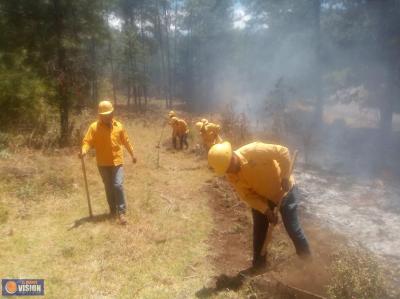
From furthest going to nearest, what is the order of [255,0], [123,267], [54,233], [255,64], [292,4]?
[255,64] < [255,0] < [292,4] < [54,233] < [123,267]

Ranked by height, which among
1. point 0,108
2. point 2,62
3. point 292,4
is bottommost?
point 0,108

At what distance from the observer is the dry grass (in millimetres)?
4250

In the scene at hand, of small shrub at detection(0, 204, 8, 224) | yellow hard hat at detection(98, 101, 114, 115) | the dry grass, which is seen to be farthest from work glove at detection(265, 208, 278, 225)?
small shrub at detection(0, 204, 8, 224)

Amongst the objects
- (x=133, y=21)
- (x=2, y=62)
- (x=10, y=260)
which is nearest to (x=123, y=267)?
(x=10, y=260)

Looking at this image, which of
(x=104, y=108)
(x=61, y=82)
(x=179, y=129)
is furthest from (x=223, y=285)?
(x=61, y=82)

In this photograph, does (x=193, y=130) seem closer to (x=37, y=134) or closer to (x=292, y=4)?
(x=37, y=134)

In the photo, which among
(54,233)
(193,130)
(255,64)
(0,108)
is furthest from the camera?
(255,64)

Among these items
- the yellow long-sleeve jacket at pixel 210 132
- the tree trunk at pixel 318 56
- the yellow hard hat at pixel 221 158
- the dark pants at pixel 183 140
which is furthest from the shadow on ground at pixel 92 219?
the tree trunk at pixel 318 56

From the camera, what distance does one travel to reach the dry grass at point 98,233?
4.25m

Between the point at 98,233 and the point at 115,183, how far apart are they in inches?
30.6

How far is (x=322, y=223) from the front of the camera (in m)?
6.32

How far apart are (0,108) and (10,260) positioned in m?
6.60

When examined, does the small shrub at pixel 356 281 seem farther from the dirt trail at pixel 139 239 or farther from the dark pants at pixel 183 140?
the dark pants at pixel 183 140

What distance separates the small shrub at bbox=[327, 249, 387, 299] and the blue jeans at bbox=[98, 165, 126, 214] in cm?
338
